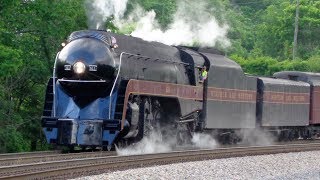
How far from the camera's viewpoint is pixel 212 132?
23328 mm

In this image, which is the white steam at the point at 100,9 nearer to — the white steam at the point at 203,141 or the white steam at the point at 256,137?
the white steam at the point at 203,141

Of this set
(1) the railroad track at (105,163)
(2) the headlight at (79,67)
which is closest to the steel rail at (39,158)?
(1) the railroad track at (105,163)

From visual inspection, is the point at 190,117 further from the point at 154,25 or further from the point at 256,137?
the point at 256,137

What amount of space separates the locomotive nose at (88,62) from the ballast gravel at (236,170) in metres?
3.41

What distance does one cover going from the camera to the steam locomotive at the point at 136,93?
687 inches

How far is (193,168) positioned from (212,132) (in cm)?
819

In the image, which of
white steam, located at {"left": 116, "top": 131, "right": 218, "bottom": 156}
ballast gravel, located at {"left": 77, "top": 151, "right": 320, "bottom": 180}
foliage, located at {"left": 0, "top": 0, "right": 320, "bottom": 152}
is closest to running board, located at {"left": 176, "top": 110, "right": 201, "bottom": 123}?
white steam, located at {"left": 116, "top": 131, "right": 218, "bottom": 156}

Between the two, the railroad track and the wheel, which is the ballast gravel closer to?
the railroad track

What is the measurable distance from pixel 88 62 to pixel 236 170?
490 cm

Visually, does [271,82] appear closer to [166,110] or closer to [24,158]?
[166,110]

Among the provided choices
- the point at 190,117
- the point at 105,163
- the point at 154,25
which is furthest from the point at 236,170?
the point at 154,25

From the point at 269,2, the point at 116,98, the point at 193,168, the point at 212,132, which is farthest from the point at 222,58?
the point at 269,2

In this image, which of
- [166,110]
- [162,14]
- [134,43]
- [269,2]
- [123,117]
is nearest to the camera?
[123,117]

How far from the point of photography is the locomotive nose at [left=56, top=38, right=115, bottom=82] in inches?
690
